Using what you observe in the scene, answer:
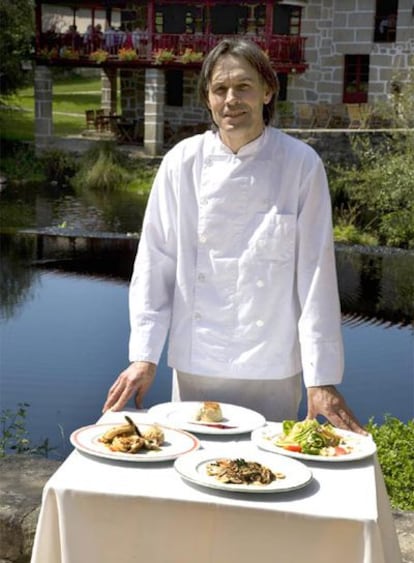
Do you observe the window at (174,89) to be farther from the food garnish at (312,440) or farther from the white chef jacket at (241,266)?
the food garnish at (312,440)

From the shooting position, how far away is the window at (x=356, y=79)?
2586cm

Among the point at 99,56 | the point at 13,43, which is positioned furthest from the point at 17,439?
the point at 13,43

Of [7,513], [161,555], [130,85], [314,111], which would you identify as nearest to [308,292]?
[161,555]

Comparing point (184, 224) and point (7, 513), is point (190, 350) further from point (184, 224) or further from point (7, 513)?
point (7, 513)

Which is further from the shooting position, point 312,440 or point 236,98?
point 236,98

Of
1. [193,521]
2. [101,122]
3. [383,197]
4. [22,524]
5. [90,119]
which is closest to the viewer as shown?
[193,521]

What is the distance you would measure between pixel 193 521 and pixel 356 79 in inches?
981

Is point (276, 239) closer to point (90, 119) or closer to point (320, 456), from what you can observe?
point (320, 456)

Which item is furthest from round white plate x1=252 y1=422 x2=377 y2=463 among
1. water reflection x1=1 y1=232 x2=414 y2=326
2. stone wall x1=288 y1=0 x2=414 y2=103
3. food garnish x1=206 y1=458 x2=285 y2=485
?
stone wall x1=288 y1=0 x2=414 y2=103

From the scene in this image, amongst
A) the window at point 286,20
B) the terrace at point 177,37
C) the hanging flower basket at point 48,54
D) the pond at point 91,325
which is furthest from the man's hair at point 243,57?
the window at point 286,20

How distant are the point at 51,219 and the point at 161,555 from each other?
15.4 metres

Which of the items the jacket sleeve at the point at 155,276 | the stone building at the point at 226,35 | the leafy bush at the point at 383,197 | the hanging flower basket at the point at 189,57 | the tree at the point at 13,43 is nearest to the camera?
the jacket sleeve at the point at 155,276

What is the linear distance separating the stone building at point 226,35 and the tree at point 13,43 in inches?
19.3

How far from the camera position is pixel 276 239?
259 cm
